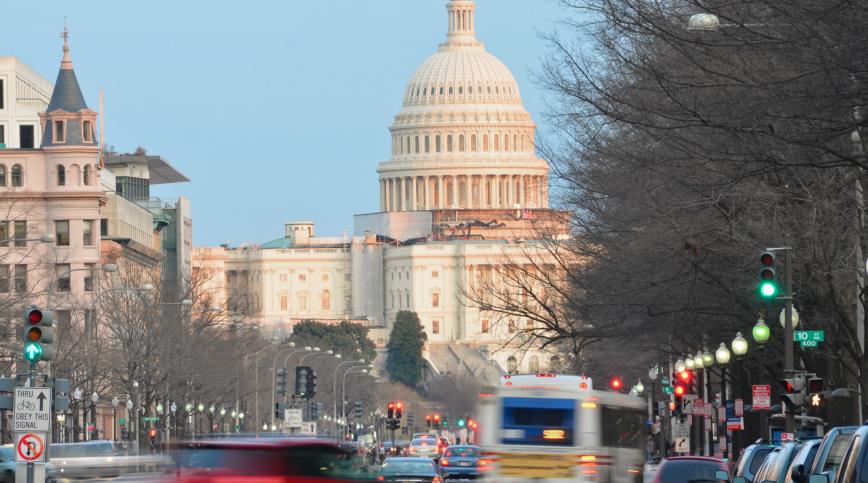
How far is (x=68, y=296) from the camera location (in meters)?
92.2

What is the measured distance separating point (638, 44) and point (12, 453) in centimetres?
1920

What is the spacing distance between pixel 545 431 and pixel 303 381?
26.2m

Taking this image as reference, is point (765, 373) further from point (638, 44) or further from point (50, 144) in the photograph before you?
point (50, 144)

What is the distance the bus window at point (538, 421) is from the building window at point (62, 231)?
8778 centimetres

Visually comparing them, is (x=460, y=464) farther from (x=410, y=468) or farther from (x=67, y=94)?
(x=67, y=94)

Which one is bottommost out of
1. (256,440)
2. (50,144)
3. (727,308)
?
(256,440)

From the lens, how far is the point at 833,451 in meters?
24.7

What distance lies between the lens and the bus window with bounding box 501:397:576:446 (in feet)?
124

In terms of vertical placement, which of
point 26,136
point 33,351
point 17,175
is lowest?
point 33,351

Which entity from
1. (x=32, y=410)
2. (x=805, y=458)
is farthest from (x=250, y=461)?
(x=32, y=410)

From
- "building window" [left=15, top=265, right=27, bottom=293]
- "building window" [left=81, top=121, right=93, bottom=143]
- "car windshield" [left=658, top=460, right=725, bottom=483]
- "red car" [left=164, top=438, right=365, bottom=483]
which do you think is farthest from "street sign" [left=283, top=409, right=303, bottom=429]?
"building window" [left=81, top=121, right=93, bottom=143]

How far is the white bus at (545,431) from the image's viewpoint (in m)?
37.7

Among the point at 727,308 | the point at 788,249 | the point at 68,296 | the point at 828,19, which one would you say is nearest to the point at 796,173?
the point at 788,249

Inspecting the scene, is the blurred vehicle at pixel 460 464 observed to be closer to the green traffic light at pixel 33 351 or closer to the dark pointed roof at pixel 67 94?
the green traffic light at pixel 33 351
